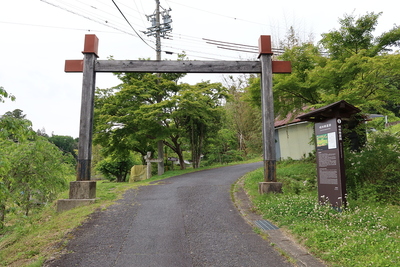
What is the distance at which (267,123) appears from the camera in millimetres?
7926

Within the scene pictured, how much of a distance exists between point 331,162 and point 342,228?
63.6 inches

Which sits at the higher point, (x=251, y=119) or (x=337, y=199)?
(x=251, y=119)

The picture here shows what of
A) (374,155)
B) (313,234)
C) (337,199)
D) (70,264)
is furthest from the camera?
(374,155)

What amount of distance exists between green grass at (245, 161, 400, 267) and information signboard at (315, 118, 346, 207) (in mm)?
311

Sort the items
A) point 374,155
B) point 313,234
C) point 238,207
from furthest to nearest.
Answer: point 238,207
point 374,155
point 313,234

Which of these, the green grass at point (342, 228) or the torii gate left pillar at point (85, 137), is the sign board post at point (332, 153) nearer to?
the green grass at point (342, 228)

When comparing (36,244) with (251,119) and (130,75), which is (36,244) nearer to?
(130,75)

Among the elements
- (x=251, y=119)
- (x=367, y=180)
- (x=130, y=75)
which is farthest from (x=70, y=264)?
(x=251, y=119)

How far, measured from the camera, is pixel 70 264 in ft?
12.4

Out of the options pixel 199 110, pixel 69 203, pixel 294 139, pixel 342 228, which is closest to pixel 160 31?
pixel 199 110

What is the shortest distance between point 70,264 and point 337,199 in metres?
5.01

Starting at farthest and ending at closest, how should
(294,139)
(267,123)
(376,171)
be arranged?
(294,139), (267,123), (376,171)

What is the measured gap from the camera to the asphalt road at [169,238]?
3.88 metres

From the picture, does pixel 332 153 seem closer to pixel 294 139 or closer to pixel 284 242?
pixel 284 242
